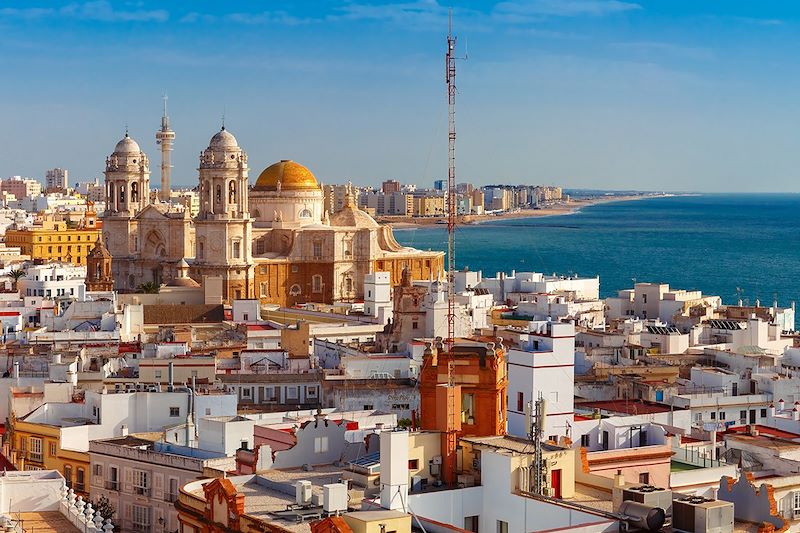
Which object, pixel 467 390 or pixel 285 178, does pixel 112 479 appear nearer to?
pixel 467 390

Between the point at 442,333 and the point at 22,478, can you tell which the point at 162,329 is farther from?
the point at 22,478

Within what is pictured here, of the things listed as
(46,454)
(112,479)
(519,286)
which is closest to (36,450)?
(46,454)

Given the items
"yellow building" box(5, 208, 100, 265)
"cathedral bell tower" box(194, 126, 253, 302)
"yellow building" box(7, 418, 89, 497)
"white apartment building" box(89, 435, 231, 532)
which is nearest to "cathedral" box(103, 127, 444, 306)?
"cathedral bell tower" box(194, 126, 253, 302)

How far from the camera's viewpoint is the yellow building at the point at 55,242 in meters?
81.9

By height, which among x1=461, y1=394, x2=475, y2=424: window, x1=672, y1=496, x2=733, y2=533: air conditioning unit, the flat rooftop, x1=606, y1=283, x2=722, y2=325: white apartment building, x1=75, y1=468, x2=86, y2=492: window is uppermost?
x1=606, y1=283, x2=722, y2=325: white apartment building

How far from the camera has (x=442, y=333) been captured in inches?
1387

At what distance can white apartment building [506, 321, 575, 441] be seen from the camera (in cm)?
2333

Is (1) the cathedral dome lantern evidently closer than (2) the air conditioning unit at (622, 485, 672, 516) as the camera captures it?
No

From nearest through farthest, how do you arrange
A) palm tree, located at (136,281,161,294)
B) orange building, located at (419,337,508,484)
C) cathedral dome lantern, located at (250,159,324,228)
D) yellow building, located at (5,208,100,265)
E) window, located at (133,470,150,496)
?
A: orange building, located at (419,337,508,484), window, located at (133,470,150,496), palm tree, located at (136,281,161,294), cathedral dome lantern, located at (250,159,324,228), yellow building, located at (5,208,100,265)

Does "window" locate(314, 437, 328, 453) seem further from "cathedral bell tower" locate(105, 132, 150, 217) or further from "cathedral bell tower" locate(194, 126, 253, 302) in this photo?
"cathedral bell tower" locate(105, 132, 150, 217)

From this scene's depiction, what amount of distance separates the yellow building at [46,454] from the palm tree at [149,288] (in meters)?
28.0

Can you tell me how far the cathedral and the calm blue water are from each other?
72.6 feet

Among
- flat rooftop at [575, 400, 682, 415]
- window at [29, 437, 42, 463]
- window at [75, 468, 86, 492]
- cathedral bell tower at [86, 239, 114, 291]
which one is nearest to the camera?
window at [75, 468, 86, 492]

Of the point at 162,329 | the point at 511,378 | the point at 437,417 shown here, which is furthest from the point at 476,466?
the point at 162,329
